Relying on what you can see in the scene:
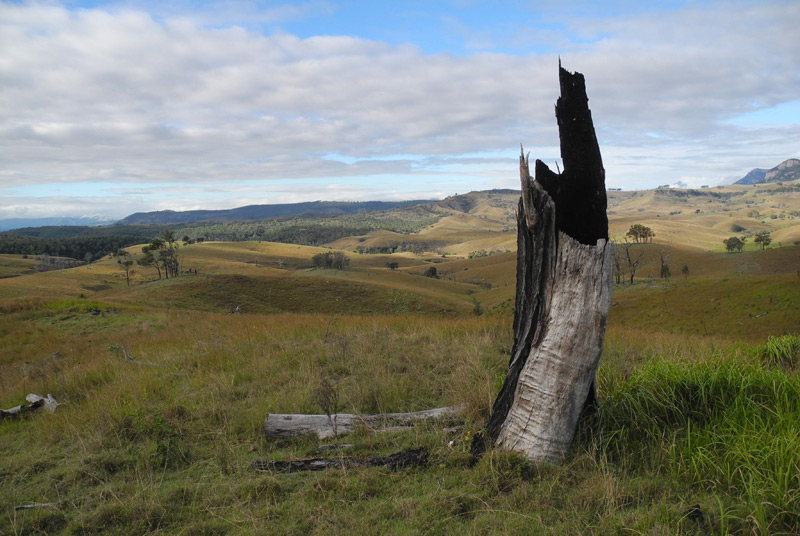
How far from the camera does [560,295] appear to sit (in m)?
4.18

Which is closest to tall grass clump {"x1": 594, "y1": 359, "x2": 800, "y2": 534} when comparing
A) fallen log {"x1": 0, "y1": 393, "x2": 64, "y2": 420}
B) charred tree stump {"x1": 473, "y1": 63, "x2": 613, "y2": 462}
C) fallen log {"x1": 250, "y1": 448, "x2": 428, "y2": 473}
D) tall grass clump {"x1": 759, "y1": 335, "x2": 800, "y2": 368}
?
charred tree stump {"x1": 473, "y1": 63, "x2": 613, "y2": 462}

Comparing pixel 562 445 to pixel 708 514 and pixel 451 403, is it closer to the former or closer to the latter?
pixel 708 514

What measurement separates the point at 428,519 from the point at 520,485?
34.5 inches

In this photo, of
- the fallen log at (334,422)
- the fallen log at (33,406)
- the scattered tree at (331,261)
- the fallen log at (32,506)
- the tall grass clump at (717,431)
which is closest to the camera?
the tall grass clump at (717,431)

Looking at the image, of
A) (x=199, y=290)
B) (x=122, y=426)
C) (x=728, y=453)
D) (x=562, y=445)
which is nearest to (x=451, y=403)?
(x=562, y=445)

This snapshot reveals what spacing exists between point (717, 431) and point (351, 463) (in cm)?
341

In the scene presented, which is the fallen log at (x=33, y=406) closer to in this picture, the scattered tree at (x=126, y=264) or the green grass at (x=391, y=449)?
the green grass at (x=391, y=449)

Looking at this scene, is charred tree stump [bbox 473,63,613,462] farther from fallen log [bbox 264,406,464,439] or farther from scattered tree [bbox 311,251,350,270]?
scattered tree [bbox 311,251,350,270]

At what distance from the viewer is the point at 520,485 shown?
3.73 meters

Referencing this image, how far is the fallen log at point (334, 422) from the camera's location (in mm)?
5168

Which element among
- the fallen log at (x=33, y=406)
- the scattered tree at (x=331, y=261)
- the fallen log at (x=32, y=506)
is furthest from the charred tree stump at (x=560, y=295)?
the scattered tree at (x=331, y=261)

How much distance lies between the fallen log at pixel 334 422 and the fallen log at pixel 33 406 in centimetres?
399

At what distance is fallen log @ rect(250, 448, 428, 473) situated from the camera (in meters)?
4.29

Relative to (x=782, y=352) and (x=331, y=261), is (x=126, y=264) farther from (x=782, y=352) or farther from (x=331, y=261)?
(x=782, y=352)
